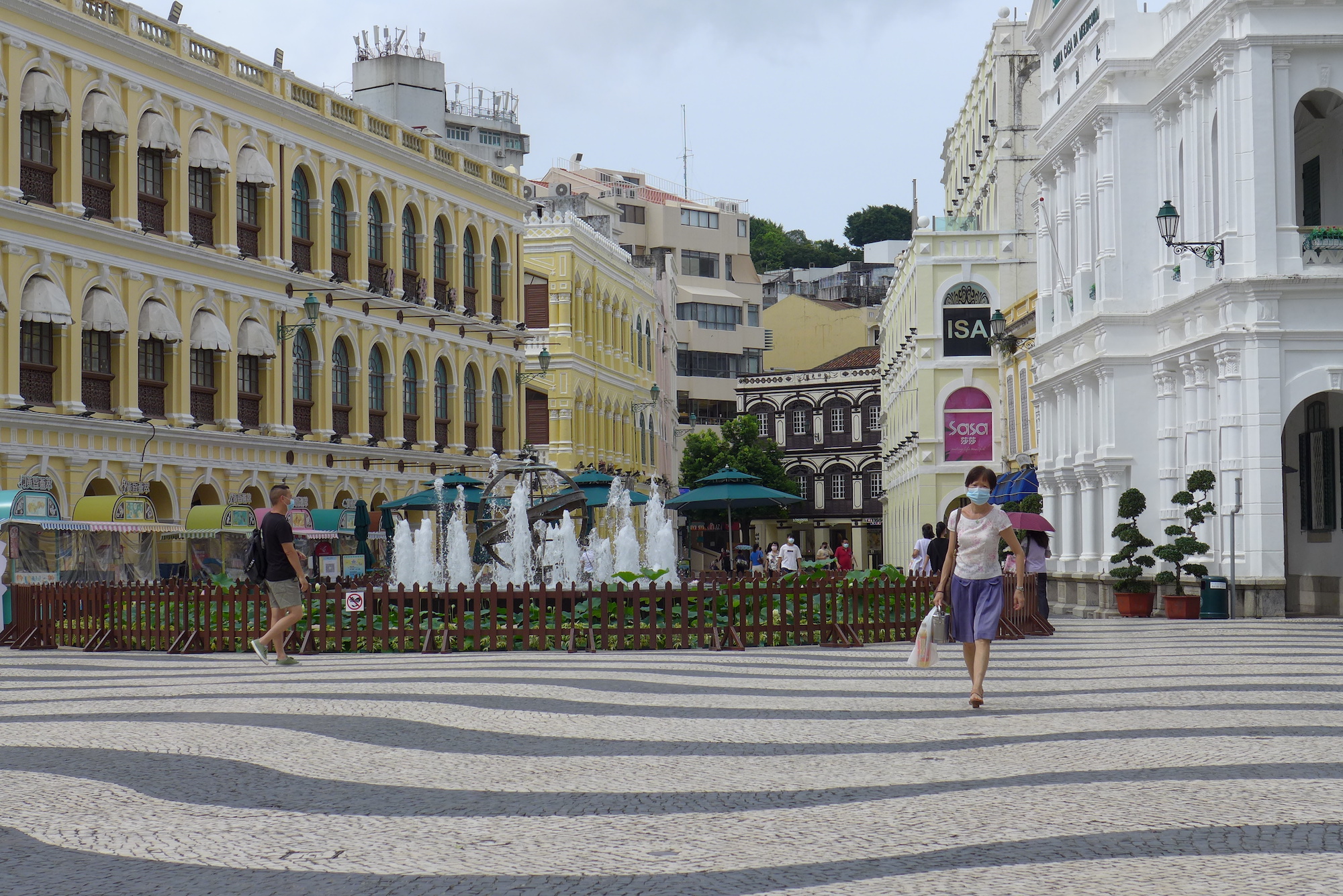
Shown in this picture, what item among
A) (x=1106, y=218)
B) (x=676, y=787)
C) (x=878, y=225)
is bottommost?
(x=676, y=787)

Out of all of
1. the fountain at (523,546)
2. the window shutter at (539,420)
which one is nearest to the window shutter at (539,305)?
the window shutter at (539,420)

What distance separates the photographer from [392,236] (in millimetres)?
45812

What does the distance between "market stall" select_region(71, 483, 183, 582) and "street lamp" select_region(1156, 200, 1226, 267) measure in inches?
731

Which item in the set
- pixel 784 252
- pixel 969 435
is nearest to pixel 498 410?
pixel 969 435

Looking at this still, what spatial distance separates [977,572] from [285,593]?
7587mm

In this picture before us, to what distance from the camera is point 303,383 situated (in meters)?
42.3

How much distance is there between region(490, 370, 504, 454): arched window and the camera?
52.9 metres

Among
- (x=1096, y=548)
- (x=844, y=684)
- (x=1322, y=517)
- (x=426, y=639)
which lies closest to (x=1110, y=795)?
(x=844, y=684)

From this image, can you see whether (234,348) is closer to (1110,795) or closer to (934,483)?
(934,483)

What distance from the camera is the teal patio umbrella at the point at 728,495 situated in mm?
31312

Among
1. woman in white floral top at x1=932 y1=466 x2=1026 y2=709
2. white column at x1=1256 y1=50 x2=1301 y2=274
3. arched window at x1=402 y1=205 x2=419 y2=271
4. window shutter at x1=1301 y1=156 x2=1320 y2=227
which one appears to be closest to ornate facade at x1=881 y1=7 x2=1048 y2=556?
arched window at x1=402 y1=205 x2=419 y2=271

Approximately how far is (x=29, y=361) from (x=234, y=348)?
6.82 meters

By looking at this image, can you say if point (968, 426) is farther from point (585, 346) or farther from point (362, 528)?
point (362, 528)

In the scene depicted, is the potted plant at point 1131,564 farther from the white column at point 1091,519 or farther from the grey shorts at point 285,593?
the grey shorts at point 285,593
